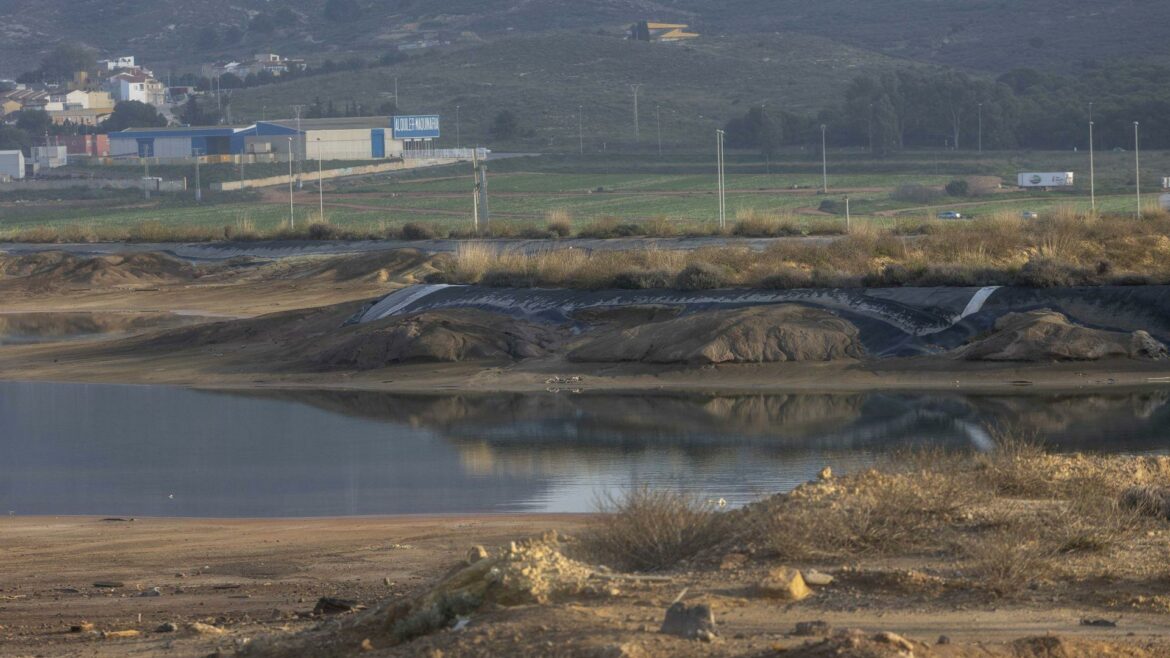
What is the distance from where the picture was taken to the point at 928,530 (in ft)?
37.0

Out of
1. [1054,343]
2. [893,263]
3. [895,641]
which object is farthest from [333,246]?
[895,641]

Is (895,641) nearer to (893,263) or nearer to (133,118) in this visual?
(893,263)

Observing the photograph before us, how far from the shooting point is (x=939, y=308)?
92.1ft

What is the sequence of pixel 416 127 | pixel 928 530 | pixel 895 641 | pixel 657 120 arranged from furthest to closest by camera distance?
pixel 657 120, pixel 416 127, pixel 928 530, pixel 895 641

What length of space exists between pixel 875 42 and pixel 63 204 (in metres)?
118

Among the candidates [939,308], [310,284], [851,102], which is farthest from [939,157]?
[939,308]

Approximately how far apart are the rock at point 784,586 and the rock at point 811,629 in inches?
24.5

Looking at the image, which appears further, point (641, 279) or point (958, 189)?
point (958, 189)

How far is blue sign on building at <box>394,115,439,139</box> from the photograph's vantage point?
129375 millimetres

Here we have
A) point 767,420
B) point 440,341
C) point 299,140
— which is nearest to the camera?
point 767,420

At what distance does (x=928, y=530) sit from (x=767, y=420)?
1195 centimetres

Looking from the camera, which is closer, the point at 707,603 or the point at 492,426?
the point at 707,603

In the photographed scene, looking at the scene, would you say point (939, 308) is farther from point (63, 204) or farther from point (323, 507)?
point (63, 204)

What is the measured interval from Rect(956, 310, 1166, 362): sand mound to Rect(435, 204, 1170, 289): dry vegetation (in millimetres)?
1922
